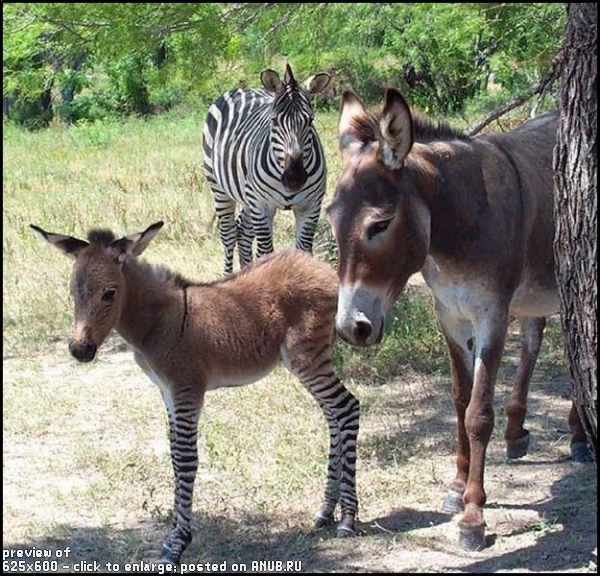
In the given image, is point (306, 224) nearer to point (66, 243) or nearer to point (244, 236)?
point (244, 236)

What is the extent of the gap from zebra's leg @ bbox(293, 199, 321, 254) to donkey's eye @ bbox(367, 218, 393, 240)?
5.77m

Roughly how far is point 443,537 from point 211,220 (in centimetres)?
919

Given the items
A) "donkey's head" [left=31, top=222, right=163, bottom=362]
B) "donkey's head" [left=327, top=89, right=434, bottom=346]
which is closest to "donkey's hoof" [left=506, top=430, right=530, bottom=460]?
"donkey's head" [left=327, top=89, right=434, bottom=346]

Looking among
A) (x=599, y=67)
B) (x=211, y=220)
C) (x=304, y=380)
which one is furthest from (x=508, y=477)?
(x=211, y=220)

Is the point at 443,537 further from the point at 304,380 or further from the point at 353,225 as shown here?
the point at 353,225

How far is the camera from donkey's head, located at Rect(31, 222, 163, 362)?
5789 mm

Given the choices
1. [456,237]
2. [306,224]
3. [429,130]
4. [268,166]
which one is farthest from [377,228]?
[268,166]

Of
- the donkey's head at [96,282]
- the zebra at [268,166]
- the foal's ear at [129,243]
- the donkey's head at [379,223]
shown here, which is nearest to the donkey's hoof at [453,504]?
the donkey's head at [379,223]

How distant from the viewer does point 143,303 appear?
6.09m

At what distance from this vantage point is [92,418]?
8.30m

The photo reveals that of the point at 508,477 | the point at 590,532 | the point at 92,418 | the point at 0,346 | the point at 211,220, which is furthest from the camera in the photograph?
the point at 211,220

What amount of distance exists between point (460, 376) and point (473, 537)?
0.97 metres

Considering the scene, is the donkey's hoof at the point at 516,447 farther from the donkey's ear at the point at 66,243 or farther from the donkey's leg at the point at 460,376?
the donkey's ear at the point at 66,243

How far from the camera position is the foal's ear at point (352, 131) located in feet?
18.3
